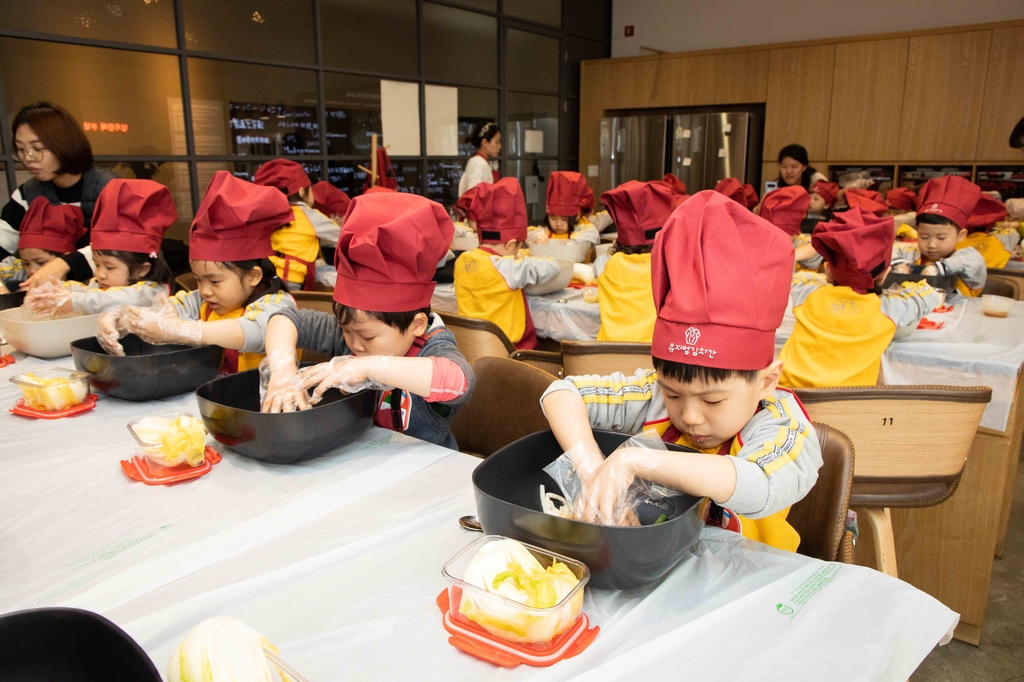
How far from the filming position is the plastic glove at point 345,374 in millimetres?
1179

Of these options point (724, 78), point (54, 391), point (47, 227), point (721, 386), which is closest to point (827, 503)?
point (721, 386)

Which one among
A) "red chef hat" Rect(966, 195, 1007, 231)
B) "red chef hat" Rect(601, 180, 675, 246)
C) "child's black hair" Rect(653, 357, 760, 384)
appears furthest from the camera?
"red chef hat" Rect(966, 195, 1007, 231)

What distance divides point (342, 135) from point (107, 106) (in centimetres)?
179

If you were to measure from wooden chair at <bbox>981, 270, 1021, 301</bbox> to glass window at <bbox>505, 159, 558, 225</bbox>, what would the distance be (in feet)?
16.0

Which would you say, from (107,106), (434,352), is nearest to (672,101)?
(107,106)

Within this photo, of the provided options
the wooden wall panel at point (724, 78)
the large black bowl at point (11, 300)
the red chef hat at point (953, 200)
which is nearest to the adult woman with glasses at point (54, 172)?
the large black bowl at point (11, 300)

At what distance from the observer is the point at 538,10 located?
7.13 meters

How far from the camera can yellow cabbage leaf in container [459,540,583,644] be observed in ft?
2.20

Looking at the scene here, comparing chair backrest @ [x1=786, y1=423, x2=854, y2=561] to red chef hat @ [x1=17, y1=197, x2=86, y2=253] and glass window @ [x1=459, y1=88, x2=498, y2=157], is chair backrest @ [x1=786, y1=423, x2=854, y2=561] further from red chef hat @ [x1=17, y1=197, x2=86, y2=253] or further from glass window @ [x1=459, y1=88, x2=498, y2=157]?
glass window @ [x1=459, y1=88, x2=498, y2=157]

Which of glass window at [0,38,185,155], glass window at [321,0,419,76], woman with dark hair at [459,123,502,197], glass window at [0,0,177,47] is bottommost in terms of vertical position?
woman with dark hair at [459,123,502,197]

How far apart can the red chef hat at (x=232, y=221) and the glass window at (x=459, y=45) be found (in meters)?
4.87

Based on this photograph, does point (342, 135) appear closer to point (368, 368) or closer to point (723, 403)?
point (368, 368)

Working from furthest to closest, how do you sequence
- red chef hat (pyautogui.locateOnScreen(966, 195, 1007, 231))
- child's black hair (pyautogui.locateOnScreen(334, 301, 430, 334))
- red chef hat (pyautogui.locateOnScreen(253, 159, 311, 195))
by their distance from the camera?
red chef hat (pyautogui.locateOnScreen(253, 159, 311, 195))
red chef hat (pyautogui.locateOnScreen(966, 195, 1007, 231))
child's black hair (pyautogui.locateOnScreen(334, 301, 430, 334))

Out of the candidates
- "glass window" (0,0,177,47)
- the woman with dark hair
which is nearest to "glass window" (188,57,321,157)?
"glass window" (0,0,177,47)
